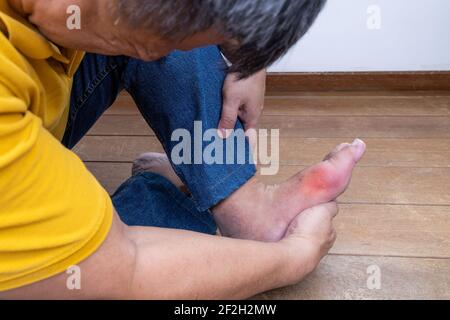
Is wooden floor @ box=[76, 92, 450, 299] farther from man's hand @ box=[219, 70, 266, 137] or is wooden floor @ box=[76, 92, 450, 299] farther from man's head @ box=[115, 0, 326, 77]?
man's head @ box=[115, 0, 326, 77]

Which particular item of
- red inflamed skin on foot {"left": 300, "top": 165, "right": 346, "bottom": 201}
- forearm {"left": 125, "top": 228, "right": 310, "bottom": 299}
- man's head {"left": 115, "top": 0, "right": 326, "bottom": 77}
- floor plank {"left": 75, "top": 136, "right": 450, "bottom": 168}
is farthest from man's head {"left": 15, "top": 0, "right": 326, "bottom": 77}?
floor plank {"left": 75, "top": 136, "right": 450, "bottom": 168}

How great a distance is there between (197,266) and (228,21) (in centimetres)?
24

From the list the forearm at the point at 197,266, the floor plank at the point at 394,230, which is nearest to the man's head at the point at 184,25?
the forearm at the point at 197,266

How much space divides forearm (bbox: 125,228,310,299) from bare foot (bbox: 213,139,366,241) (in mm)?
108

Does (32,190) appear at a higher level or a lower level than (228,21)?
lower

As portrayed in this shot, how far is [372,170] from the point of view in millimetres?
1029

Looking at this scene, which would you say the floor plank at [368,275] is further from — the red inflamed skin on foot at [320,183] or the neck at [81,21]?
the neck at [81,21]

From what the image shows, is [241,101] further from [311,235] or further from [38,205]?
[38,205]

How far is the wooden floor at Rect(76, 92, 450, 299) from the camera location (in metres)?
0.73

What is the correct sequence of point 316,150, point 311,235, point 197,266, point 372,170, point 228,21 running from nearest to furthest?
point 228,21 < point 197,266 < point 311,235 < point 372,170 < point 316,150

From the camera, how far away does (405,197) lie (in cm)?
93

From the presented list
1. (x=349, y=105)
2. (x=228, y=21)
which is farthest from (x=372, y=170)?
(x=228, y=21)
